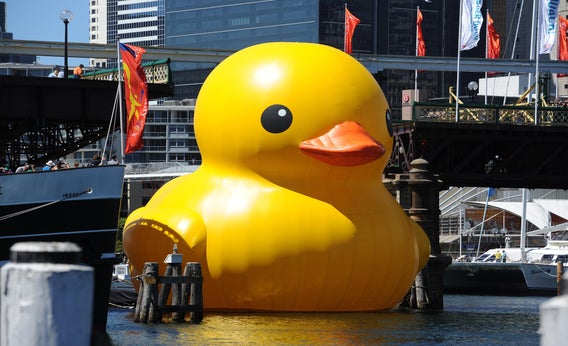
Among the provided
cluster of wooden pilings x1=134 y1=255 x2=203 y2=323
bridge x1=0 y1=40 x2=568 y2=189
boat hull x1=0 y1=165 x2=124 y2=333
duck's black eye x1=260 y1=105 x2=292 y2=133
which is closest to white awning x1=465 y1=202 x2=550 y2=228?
bridge x1=0 y1=40 x2=568 y2=189

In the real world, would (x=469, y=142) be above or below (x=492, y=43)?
below

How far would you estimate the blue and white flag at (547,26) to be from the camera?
53844mm

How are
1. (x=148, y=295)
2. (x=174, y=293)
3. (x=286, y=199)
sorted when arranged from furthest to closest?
(x=286, y=199), (x=174, y=293), (x=148, y=295)

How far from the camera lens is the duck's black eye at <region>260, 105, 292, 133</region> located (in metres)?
27.4

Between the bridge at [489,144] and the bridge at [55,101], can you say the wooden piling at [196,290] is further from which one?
the bridge at [489,144]

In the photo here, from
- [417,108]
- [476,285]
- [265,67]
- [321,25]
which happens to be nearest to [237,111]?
[265,67]

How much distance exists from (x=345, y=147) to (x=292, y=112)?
4.57 feet

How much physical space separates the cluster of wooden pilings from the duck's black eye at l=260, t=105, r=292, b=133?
3.35 metres

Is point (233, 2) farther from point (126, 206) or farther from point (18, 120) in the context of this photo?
point (18, 120)

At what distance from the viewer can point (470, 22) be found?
5512 centimetres

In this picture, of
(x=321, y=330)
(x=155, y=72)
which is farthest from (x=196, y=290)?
(x=155, y=72)

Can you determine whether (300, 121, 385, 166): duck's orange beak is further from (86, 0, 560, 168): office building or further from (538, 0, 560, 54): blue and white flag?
(86, 0, 560, 168): office building

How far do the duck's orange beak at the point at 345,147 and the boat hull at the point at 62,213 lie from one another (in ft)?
14.8

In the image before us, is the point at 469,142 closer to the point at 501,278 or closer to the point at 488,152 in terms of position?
the point at 488,152
